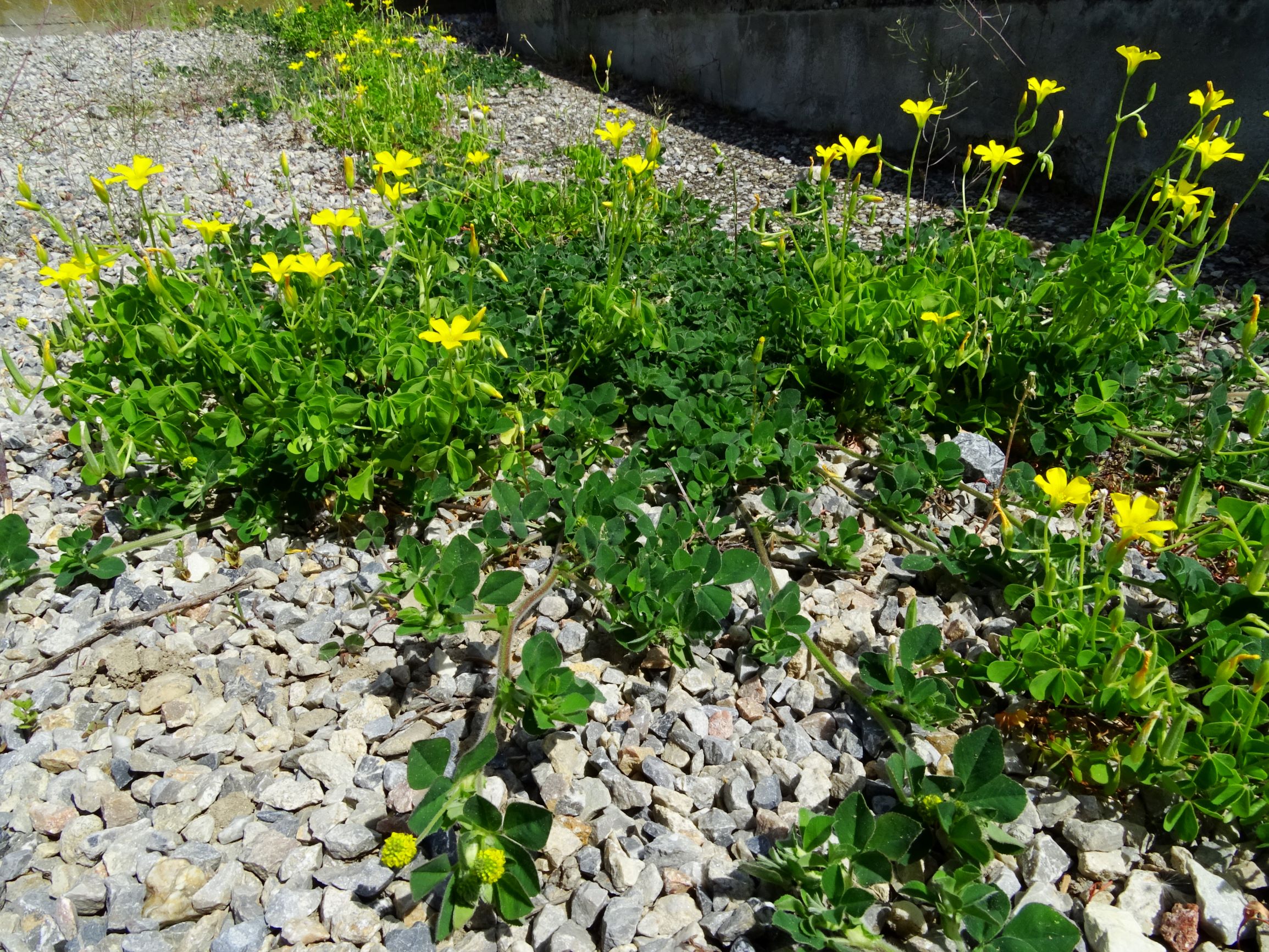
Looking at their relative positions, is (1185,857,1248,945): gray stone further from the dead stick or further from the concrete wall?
the concrete wall

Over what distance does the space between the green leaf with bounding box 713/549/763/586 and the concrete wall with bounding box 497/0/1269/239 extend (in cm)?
389

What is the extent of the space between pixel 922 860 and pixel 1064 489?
84 centimetres

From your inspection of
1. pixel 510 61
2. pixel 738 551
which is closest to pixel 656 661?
pixel 738 551

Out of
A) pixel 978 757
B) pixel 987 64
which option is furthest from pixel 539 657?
pixel 987 64

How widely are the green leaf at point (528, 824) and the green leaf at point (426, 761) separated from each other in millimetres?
162

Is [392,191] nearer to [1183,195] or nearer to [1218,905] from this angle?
[1183,195]

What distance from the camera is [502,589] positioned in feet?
6.64

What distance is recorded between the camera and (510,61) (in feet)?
30.1

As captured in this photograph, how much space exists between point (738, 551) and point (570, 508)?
1.79 ft

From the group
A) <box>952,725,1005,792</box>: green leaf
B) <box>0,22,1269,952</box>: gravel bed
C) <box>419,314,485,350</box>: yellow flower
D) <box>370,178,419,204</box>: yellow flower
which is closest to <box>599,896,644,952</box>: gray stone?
<box>0,22,1269,952</box>: gravel bed

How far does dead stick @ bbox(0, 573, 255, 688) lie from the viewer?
6.84ft

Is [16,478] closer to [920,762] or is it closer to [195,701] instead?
[195,701]

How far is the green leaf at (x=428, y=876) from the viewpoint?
4.83ft

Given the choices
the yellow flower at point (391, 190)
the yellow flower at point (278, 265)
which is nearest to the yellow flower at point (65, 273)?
the yellow flower at point (278, 265)
